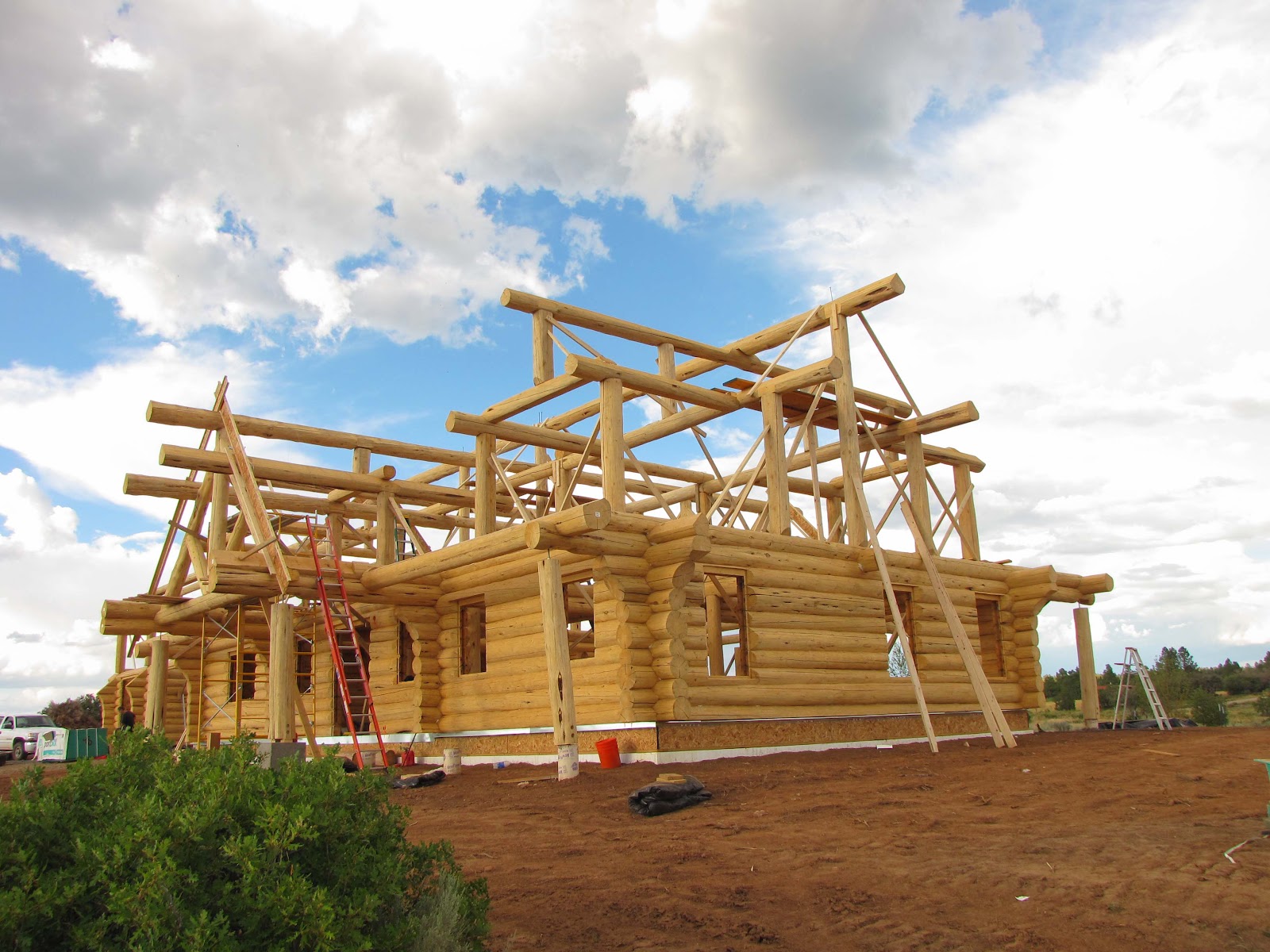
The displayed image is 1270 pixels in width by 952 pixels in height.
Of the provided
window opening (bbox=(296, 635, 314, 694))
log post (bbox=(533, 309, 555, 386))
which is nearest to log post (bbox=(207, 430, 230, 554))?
window opening (bbox=(296, 635, 314, 694))

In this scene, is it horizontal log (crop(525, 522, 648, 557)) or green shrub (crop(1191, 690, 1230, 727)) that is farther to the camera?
green shrub (crop(1191, 690, 1230, 727))

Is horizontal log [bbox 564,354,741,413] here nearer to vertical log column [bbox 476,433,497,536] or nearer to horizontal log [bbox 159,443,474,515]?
vertical log column [bbox 476,433,497,536]

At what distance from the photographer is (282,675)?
13805 mm

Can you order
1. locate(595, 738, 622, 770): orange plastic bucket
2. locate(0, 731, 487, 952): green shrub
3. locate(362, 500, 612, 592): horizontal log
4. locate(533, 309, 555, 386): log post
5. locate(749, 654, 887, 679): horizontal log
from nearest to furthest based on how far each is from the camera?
locate(0, 731, 487, 952): green shrub, locate(362, 500, 612, 592): horizontal log, locate(595, 738, 622, 770): orange plastic bucket, locate(749, 654, 887, 679): horizontal log, locate(533, 309, 555, 386): log post

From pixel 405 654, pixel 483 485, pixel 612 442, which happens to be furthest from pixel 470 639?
pixel 612 442

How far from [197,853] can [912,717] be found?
14.3 m

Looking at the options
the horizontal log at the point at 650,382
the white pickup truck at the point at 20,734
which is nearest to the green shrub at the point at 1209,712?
the horizontal log at the point at 650,382

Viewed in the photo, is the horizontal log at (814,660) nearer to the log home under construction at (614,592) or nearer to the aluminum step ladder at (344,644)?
the log home under construction at (614,592)

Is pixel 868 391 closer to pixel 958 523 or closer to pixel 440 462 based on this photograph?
pixel 958 523

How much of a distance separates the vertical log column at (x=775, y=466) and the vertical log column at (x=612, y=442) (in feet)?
8.46

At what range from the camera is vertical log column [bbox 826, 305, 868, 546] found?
634 inches

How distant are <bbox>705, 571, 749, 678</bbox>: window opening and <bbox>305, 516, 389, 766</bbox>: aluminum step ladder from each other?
199 inches

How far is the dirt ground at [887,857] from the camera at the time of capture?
18.2 ft

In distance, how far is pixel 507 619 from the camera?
49.9 ft
